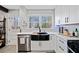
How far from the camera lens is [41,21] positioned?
6.65 meters

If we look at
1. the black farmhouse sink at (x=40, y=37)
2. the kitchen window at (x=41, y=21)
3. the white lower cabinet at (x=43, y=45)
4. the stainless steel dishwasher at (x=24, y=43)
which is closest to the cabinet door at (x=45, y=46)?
the white lower cabinet at (x=43, y=45)

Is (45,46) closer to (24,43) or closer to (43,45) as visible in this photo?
(43,45)

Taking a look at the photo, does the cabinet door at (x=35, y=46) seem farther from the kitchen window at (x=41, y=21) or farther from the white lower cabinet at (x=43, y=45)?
the kitchen window at (x=41, y=21)

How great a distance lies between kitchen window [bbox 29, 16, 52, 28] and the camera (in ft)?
21.6

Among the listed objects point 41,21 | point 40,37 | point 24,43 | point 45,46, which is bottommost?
point 45,46

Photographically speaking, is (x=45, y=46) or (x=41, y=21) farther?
(x=41, y=21)

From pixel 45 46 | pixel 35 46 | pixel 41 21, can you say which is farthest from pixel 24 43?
pixel 41 21

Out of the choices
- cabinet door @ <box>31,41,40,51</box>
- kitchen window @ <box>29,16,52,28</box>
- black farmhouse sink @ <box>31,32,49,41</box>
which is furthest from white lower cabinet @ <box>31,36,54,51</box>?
kitchen window @ <box>29,16,52,28</box>

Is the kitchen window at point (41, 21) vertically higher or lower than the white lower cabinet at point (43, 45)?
higher

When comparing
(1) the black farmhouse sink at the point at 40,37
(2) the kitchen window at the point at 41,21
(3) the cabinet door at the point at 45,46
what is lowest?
(3) the cabinet door at the point at 45,46

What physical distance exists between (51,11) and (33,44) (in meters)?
2.39

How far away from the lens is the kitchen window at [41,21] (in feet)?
21.6

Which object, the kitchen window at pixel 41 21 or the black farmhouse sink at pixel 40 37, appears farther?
the kitchen window at pixel 41 21
